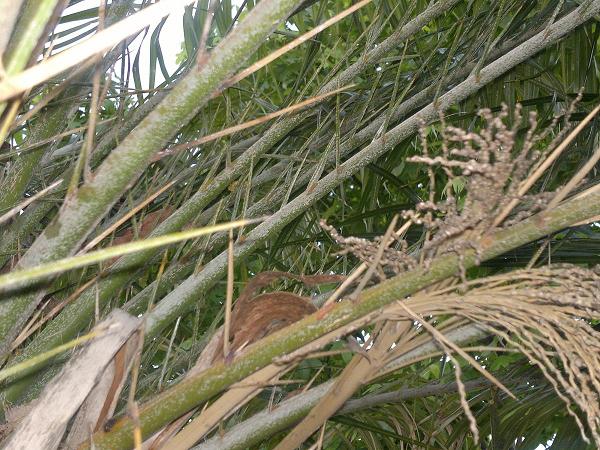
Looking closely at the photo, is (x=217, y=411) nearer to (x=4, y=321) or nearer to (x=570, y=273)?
(x=4, y=321)

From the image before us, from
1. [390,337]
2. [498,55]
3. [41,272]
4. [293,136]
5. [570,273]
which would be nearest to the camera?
[41,272]

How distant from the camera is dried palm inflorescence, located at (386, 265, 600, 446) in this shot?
53cm

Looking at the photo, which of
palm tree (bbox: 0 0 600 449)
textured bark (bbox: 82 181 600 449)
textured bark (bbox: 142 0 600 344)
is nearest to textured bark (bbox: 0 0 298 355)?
palm tree (bbox: 0 0 600 449)

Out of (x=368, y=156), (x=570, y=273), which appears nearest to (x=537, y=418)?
(x=368, y=156)

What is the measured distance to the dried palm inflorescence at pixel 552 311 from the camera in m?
0.53

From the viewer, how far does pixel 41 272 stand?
0.95ft

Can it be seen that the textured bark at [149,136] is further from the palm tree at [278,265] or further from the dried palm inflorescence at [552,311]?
the dried palm inflorescence at [552,311]

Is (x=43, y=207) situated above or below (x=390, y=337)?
above

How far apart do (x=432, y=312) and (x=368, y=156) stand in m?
0.41

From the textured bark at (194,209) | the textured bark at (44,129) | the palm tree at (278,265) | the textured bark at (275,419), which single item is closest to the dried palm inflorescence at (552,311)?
the palm tree at (278,265)

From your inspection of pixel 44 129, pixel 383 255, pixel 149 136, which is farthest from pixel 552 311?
pixel 44 129

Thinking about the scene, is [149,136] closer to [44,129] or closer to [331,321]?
[331,321]

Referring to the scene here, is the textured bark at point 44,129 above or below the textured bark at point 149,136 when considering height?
below

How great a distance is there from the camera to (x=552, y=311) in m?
0.55
